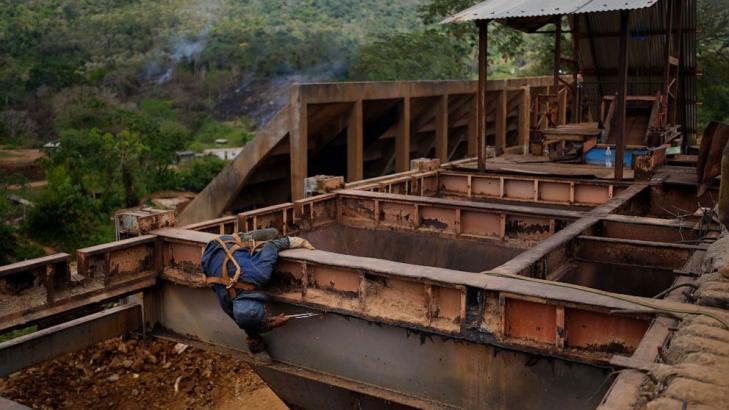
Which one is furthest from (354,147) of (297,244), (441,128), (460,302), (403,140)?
(460,302)

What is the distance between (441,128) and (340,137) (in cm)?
325

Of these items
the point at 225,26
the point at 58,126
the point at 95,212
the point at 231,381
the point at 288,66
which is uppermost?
the point at 225,26

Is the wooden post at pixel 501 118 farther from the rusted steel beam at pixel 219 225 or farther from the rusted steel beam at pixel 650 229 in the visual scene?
the rusted steel beam at pixel 219 225

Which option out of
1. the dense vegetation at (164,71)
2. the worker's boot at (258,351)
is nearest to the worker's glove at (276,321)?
the worker's boot at (258,351)

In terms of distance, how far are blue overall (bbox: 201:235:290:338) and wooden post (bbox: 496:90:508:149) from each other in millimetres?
15111

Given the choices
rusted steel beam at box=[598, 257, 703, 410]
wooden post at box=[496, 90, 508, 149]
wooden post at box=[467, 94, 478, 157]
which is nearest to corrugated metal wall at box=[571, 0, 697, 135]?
wooden post at box=[496, 90, 508, 149]

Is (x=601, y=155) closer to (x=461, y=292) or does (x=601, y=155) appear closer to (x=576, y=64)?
(x=576, y=64)

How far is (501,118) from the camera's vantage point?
68.9ft

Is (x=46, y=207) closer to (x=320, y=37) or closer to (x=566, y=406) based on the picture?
(x=566, y=406)

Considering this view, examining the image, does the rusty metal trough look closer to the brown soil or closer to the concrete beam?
the brown soil

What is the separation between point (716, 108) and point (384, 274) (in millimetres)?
27982

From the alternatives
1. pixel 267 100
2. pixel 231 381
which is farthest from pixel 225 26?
pixel 231 381

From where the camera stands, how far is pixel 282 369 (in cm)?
694

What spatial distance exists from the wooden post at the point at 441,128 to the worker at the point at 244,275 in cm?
1143
